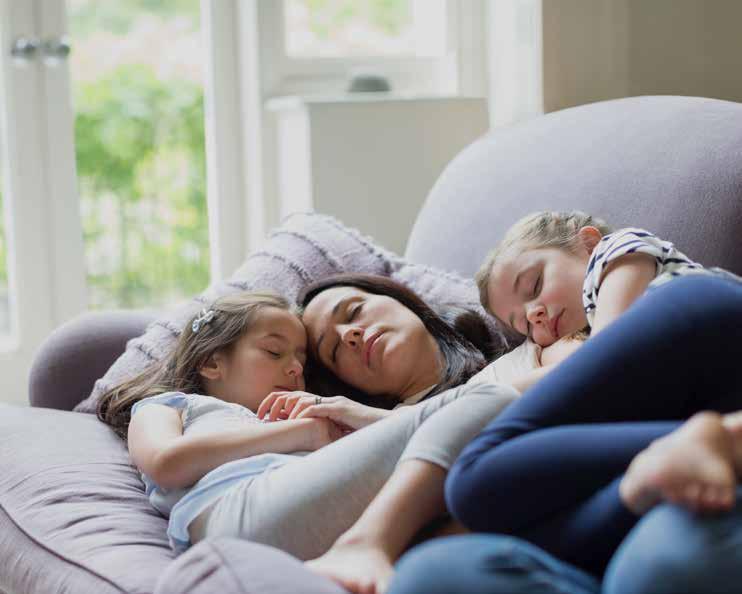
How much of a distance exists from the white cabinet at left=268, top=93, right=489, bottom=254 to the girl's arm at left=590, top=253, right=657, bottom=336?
1.56 meters

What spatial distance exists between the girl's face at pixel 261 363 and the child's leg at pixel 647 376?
597 mm

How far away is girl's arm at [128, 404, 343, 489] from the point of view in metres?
1.44

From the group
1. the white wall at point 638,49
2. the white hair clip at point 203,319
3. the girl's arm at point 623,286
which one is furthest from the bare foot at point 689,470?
the white wall at point 638,49

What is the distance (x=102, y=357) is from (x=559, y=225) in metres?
0.90

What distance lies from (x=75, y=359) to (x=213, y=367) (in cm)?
45

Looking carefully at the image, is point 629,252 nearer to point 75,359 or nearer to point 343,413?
point 343,413

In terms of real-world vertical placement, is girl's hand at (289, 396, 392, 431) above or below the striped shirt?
below

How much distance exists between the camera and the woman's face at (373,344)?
1731 millimetres

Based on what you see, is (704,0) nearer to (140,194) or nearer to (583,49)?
(583,49)

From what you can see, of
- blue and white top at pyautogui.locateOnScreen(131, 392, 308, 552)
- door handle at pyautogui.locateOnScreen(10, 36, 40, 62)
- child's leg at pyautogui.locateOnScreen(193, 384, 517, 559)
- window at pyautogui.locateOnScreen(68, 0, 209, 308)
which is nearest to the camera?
child's leg at pyautogui.locateOnScreen(193, 384, 517, 559)

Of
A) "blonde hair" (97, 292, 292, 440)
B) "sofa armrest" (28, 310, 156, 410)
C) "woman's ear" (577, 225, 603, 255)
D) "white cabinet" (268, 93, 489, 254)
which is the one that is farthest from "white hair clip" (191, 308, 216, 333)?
"white cabinet" (268, 93, 489, 254)

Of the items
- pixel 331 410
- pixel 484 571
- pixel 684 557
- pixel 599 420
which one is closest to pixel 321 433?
pixel 331 410

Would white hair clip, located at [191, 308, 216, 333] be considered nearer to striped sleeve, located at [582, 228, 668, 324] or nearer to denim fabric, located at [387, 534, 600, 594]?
striped sleeve, located at [582, 228, 668, 324]

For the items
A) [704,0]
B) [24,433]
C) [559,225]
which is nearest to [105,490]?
[24,433]
